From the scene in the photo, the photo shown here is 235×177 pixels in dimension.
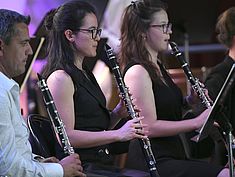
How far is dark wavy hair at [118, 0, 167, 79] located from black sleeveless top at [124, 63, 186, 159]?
0.08 m

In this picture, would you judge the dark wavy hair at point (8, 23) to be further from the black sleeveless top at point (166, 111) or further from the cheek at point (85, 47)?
the black sleeveless top at point (166, 111)

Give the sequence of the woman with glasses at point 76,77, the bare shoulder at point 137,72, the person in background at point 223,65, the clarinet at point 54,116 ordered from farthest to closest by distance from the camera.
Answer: the person in background at point 223,65, the bare shoulder at point 137,72, the woman with glasses at point 76,77, the clarinet at point 54,116

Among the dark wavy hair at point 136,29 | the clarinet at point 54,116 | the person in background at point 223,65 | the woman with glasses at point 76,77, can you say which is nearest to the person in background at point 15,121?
the clarinet at point 54,116

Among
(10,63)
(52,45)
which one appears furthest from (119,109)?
(10,63)

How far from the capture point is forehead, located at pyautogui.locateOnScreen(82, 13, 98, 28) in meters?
3.10

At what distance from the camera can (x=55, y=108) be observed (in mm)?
2715

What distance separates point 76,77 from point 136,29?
0.52 m

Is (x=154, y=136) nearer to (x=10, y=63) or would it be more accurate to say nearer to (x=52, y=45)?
(x=52, y=45)

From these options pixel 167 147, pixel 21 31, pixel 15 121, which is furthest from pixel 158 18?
pixel 15 121

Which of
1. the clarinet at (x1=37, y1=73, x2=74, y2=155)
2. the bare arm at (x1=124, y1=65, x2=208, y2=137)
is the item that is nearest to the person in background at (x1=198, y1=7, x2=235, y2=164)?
the bare arm at (x1=124, y1=65, x2=208, y2=137)

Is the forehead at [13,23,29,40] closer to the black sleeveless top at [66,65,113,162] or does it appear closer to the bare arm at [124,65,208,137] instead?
the black sleeveless top at [66,65,113,162]

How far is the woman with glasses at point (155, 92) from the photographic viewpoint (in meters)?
3.18

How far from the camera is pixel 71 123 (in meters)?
2.95

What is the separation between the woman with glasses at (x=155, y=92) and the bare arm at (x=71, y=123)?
34 cm
